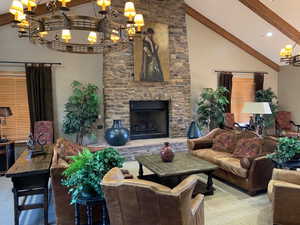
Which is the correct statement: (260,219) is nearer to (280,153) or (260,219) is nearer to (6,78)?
(280,153)

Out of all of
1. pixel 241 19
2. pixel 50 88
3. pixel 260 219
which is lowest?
pixel 260 219

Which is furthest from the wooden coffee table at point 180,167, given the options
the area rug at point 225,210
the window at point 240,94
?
the window at point 240,94

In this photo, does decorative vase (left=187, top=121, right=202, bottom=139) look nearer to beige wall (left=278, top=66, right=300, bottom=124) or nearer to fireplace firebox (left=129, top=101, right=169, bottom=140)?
fireplace firebox (left=129, top=101, right=169, bottom=140)

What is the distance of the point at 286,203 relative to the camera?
102 inches

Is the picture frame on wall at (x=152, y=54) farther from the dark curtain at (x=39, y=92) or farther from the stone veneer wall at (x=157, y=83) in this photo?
the dark curtain at (x=39, y=92)

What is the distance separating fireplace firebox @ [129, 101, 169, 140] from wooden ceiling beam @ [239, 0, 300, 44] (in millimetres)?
3274

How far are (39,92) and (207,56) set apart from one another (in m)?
5.16

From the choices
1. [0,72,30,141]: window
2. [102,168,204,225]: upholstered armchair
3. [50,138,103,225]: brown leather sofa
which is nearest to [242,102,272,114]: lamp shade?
[102,168,204,225]: upholstered armchair

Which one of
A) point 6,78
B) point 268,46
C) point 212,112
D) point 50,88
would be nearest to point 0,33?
point 6,78

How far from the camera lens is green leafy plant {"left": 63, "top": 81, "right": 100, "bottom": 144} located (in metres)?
5.73

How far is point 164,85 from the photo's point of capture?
6664 millimetres

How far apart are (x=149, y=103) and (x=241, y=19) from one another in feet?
11.7

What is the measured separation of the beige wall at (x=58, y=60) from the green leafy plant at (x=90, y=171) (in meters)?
4.25

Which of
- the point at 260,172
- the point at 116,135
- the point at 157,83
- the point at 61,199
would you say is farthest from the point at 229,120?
the point at 61,199
